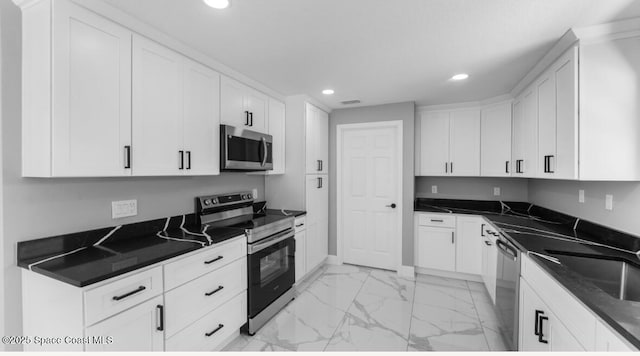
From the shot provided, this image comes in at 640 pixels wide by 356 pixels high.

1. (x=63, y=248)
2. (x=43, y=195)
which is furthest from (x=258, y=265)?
(x=43, y=195)

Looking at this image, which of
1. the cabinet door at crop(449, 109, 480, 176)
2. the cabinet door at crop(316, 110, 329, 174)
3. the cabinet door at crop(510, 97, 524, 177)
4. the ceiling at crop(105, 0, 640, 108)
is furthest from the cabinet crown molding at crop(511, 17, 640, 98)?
the cabinet door at crop(316, 110, 329, 174)

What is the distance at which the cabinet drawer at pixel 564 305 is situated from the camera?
105 cm

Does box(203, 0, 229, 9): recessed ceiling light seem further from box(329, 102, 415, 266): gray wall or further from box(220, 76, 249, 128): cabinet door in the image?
box(329, 102, 415, 266): gray wall

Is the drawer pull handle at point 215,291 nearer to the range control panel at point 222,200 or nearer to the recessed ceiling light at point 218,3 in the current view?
the range control panel at point 222,200

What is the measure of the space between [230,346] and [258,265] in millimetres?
645

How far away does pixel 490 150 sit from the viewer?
335cm

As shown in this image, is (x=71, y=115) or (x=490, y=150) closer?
(x=71, y=115)

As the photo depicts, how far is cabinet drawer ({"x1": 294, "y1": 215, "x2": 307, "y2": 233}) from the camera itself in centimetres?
300

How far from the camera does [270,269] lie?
8.06 feet

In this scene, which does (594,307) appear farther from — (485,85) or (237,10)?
(485,85)

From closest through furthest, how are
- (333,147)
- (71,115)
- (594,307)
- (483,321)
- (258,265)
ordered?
(594,307)
(71,115)
(258,265)
(483,321)
(333,147)

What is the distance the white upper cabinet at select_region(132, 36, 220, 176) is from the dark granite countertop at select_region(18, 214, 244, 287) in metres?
0.49

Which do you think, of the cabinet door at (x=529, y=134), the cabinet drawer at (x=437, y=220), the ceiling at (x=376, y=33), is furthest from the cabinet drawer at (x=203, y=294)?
the cabinet door at (x=529, y=134)

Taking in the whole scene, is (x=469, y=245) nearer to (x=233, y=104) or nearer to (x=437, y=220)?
(x=437, y=220)
